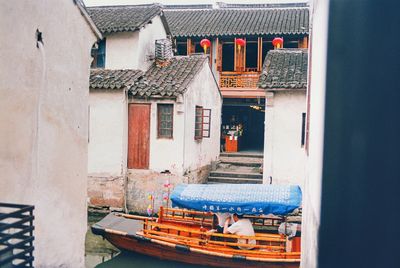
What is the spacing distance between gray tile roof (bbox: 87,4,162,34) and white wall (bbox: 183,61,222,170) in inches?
115

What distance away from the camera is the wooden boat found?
969 cm

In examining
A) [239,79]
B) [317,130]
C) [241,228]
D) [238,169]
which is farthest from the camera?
[239,79]

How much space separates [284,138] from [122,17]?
8.12 metres

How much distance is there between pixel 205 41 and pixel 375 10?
1915cm

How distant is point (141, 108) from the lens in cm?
1501

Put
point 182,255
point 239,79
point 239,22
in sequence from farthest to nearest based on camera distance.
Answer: point 239,22
point 239,79
point 182,255

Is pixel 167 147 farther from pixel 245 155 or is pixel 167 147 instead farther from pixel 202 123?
pixel 245 155

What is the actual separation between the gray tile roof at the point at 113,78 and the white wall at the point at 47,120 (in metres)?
8.40

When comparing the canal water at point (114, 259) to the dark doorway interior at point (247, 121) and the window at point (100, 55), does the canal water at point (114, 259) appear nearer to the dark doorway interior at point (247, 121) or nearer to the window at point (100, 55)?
the window at point (100, 55)

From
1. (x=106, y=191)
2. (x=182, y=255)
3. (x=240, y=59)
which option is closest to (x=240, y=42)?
(x=240, y=59)

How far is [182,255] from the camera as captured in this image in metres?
10.5

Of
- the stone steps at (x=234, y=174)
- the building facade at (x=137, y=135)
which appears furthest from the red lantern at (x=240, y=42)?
the stone steps at (x=234, y=174)

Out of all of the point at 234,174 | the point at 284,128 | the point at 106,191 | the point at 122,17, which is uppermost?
the point at 122,17

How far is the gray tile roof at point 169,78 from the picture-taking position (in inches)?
575
